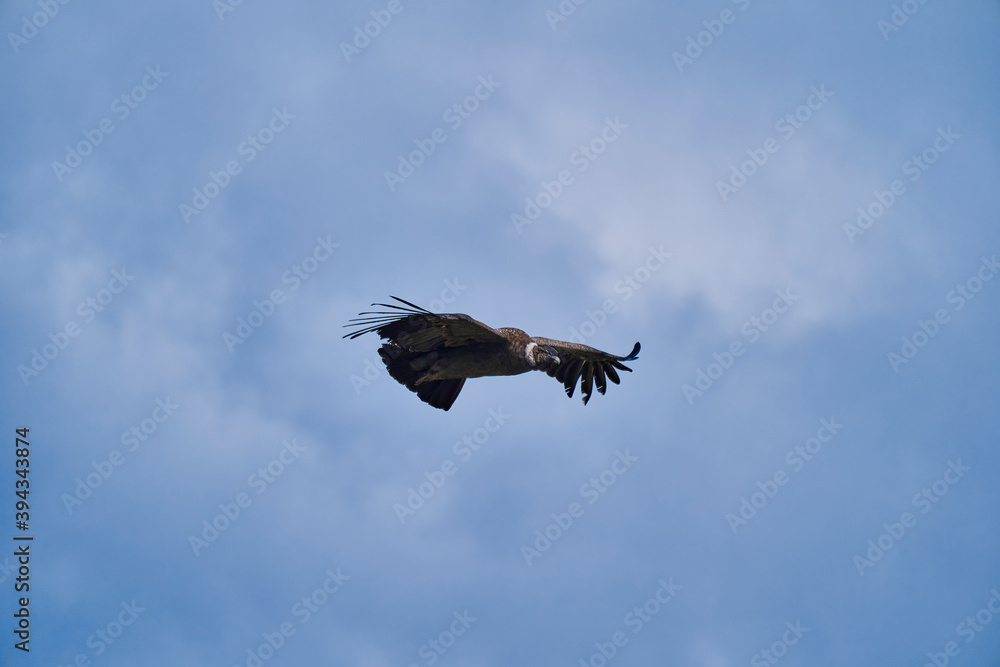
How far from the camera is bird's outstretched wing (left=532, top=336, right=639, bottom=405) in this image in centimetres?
2658

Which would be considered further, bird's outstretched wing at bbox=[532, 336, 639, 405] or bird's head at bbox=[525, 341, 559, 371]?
bird's outstretched wing at bbox=[532, 336, 639, 405]

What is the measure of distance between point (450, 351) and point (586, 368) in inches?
192

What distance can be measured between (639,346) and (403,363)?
6.24m

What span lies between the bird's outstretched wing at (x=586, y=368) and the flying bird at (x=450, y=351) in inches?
2.8

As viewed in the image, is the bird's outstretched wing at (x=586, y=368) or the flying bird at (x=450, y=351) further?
the bird's outstretched wing at (x=586, y=368)

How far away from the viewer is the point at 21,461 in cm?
2641

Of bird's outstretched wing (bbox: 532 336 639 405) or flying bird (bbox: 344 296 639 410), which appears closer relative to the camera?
flying bird (bbox: 344 296 639 410)

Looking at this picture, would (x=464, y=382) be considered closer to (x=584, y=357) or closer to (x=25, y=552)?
(x=584, y=357)

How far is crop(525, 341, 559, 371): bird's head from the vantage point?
961 inches

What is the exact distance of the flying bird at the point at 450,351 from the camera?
22672mm

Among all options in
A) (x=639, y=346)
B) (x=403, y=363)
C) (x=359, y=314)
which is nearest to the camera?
(x=359, y=314)

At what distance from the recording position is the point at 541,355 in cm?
2470

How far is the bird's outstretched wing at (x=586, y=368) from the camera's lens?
26.6 metres

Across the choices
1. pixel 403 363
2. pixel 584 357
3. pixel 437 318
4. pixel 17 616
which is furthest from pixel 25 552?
pixel 584 357
